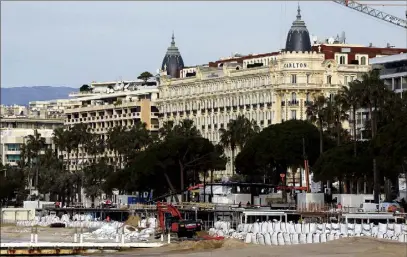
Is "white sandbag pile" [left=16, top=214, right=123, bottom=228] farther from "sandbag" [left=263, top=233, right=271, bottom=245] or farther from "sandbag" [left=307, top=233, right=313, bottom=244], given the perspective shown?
"sandbag" [left=307, top=233, right=313, bottom=244]

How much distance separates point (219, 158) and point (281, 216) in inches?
2177

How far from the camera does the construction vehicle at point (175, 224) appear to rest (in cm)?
12496

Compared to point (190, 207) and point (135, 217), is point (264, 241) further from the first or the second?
point (135, 217)

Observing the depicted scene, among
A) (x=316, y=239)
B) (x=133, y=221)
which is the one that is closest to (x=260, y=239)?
(x=316, y=239)

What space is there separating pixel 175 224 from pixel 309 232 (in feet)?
74.7

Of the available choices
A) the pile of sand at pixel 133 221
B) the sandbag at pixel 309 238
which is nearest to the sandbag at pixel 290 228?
the sandbag at pixel 309 238

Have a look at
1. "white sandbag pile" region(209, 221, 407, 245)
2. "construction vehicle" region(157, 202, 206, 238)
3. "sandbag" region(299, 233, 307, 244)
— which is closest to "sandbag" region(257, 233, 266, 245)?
"white sandbag pile" region(209, 221, 407, 245)

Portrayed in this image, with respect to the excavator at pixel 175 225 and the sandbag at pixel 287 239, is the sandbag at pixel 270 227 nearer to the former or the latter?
the excavator at pixel 175 225

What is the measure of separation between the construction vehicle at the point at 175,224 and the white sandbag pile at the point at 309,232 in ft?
17.8

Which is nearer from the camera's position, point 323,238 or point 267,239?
point 323,238

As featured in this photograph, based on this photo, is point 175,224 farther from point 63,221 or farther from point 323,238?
point 63,221

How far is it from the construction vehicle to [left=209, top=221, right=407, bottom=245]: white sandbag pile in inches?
213

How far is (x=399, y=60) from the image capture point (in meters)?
196

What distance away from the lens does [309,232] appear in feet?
354
